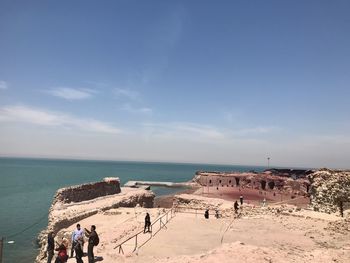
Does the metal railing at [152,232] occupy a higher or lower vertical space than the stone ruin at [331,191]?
lower

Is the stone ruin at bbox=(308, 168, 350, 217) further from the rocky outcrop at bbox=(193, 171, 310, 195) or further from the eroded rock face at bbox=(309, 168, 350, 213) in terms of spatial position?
the rocky outcrop at bbox=(193, 171, 310, 195)

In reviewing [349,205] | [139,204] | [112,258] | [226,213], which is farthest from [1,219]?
[349,205]

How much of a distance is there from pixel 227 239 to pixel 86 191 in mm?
20664

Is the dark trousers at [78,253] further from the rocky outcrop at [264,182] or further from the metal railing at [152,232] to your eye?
the rocky outcrop at [264,182]

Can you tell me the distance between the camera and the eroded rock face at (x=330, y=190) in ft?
90.2

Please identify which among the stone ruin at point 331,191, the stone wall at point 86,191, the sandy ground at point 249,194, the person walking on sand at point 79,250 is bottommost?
the sandy ground at point 249,194

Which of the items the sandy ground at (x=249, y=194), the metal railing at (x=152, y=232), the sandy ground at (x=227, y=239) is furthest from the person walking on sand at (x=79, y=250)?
the sandy ground at (x=249, y=194)

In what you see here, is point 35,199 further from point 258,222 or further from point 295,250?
point 295,250

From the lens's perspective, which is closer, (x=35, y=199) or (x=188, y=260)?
(x=188, y=260)

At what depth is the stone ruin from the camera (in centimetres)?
2748

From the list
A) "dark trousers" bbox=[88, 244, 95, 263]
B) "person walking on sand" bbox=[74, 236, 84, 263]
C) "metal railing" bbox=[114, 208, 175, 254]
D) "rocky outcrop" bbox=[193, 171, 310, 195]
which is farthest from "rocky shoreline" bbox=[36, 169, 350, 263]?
"rocky outcrop" bbox=[193, 171, 310, 195]

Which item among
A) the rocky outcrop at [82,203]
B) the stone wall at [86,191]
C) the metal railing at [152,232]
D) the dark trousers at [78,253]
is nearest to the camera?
the dark trousers at [78,253]

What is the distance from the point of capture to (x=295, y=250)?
17000mm

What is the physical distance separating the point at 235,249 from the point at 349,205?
17.9m
